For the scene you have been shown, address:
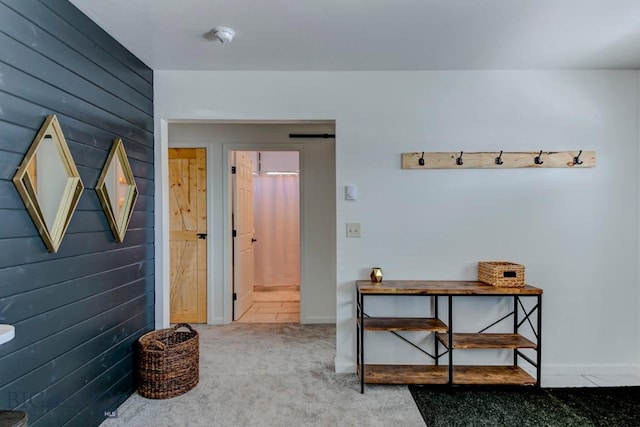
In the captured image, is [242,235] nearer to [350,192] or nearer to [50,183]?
[350,192]

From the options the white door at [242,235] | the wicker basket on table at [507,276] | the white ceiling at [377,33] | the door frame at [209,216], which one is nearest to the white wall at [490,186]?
the white ceiling at [377,33]

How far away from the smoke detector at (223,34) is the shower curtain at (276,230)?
3484 millimetres

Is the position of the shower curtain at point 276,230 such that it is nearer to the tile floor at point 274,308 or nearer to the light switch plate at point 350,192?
the tile floor at point 274,308

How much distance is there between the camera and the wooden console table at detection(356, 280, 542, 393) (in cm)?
239

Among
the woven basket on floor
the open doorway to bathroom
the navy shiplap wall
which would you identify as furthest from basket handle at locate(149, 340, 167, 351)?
the open doorway to bathroom

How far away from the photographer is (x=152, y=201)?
2.69 meters

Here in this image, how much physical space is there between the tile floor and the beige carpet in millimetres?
902

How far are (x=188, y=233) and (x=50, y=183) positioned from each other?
2.34 meters

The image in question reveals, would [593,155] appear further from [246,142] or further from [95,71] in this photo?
[95,71]

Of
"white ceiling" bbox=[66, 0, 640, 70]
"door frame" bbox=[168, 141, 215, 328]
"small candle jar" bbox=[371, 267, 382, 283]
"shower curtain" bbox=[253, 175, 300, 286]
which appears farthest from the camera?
"shower curtain" bbox=[253, 175, 300, 286]

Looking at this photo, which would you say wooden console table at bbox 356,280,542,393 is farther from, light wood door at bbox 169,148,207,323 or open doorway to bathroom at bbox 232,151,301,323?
open doorway to bathroom at bbox 232,151,301,323

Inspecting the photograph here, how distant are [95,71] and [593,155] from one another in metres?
3.47

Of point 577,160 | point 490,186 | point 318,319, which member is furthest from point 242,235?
point 577,160

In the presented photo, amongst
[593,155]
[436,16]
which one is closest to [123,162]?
Answer: [436,16]
